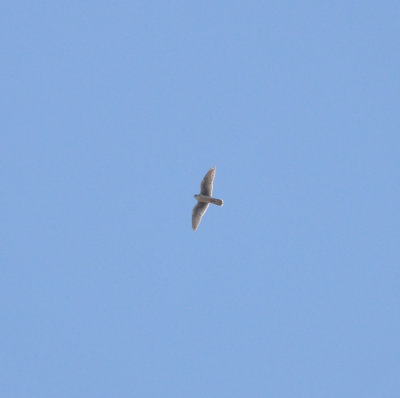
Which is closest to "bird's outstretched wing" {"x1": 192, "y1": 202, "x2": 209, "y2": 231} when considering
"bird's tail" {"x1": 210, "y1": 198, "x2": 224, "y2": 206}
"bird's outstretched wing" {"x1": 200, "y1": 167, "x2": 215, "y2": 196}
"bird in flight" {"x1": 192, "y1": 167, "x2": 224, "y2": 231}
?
"bird in flight" {"x1": 192, "y1": 167, "x2": 224, "y2": 231}

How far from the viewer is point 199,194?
7475 centimetres

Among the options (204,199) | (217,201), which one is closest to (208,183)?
(204,199)

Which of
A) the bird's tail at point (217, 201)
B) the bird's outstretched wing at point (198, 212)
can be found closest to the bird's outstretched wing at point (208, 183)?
the bird's tail at point (217, 201)

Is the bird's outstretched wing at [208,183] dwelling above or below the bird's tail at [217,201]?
above

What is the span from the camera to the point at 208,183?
7475 centimetres

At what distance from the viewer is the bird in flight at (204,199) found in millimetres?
74438

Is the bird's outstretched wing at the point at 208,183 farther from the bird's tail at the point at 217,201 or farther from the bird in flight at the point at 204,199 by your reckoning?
the bird's tail at the point at 217,201

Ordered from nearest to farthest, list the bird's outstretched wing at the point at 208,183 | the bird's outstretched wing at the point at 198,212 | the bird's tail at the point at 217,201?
the bird's tail at the point at 217,201 → the bird's outstretched wing at the point at 208,183 → the bird's outstretched wing at the point at 198,212

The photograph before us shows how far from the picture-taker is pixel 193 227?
75.4 m

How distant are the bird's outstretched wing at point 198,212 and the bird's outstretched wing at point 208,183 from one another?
0.90m

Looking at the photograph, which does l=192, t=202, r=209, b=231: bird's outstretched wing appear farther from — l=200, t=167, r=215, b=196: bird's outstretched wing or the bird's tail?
the bird's tail

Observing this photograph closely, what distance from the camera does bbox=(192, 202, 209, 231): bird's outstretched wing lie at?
75.6 metres

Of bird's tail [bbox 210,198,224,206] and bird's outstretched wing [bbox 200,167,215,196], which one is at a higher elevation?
bird's outstretched wing [bbox 200,167,215,196]

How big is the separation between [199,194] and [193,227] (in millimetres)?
2206
